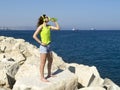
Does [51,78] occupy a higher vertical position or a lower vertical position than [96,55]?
higher

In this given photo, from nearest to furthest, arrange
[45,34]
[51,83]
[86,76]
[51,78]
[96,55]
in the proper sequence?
[51,83] → [45,34] → [51,78] → [86,76] → [96,55]

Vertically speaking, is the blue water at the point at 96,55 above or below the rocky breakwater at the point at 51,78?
below

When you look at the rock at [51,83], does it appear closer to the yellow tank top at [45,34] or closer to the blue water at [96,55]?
the yellow tank top at [45,34]

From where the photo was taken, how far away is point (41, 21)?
11.7 meters

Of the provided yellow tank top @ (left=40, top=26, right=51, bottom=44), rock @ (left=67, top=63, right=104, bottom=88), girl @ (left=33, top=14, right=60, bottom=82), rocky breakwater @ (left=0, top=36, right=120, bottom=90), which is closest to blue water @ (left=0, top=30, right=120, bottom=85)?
rock @ (left=67, top=63, right=104, bottom=88)

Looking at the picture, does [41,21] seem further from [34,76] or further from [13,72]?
[13,72]

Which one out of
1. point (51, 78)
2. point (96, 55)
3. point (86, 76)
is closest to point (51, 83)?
point (51, 78)

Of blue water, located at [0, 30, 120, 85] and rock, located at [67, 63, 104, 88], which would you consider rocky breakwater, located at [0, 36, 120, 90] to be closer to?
rock, located at [67, 63, 104, 88]

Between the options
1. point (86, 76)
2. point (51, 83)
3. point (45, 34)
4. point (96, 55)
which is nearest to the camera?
point (51, 83)

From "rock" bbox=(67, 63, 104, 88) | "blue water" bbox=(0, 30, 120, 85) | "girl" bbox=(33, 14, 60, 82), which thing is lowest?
"blue water" bbox=(0, 30, 120, 85)

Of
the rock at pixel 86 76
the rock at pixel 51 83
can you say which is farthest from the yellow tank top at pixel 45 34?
the rock at pixel 86 76

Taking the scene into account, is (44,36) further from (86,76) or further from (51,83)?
(86,76)

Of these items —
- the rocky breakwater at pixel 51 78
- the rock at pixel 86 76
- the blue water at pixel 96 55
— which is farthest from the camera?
the blue water at pixel 96 55

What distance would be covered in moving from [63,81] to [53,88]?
22.2 inches
